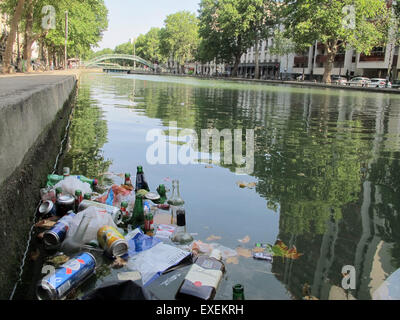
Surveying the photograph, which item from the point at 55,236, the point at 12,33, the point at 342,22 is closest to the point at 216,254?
the point at 55,236

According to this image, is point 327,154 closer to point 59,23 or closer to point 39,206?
point 39,206

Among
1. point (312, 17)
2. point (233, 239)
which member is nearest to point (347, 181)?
point (233, 239)

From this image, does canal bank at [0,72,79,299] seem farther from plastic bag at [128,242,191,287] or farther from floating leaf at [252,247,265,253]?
floating leaf at [252,247,265,253]

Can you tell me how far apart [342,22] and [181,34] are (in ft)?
219

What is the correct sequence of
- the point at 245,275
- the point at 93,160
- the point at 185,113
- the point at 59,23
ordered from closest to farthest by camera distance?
1. the point at 245,275
2. the point at 93,160
3. the point at 185,113
4. the point at 59,23

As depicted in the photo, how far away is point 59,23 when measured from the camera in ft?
139

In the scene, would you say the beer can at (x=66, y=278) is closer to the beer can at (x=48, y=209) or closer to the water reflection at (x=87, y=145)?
the beer can at (x=48, y=209)

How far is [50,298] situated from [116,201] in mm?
1883

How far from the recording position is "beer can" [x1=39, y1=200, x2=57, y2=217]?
4.09 metres

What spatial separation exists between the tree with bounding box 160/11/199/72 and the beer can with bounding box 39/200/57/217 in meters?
103

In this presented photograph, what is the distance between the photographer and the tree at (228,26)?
6539 centimetres

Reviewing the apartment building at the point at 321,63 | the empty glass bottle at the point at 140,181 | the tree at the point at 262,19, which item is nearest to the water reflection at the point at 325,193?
the empty glass bottle at the point at 140,181

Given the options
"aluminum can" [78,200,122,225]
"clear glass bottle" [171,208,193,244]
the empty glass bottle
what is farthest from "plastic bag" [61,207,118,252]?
the empty glass bottle

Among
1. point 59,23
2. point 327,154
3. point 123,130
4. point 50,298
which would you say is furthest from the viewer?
point 59,23
